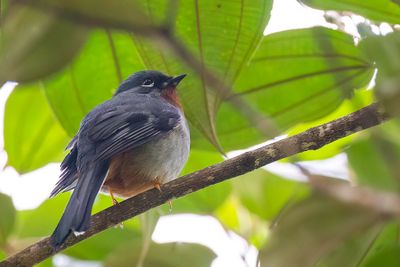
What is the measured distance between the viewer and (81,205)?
260cm

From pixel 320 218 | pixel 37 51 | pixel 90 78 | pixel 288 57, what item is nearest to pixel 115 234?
pixel 90 78

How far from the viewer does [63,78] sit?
2377 millimetres

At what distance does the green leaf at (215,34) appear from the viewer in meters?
1.40

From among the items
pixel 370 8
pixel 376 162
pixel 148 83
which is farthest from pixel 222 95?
pixel 148 83

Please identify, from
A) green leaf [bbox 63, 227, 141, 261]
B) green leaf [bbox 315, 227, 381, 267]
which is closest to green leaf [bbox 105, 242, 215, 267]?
green leaf [bbox 63, 227, 141, 261]

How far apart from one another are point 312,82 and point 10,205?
1.13 metres

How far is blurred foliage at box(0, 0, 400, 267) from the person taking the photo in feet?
1.84

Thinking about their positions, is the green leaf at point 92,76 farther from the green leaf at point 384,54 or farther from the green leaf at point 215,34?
the green leaf at point 384,54

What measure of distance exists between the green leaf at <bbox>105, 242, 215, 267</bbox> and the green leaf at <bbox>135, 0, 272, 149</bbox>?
303 millimetres

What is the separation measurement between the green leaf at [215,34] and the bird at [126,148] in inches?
58.9

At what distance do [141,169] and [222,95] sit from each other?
289 cm

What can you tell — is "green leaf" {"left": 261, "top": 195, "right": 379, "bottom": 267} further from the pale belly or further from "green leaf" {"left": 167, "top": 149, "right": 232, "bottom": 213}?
the pale belly

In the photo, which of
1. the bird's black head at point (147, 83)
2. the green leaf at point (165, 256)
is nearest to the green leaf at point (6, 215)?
the green leaf at point (165, 256)

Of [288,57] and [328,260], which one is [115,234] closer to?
[288,57]
